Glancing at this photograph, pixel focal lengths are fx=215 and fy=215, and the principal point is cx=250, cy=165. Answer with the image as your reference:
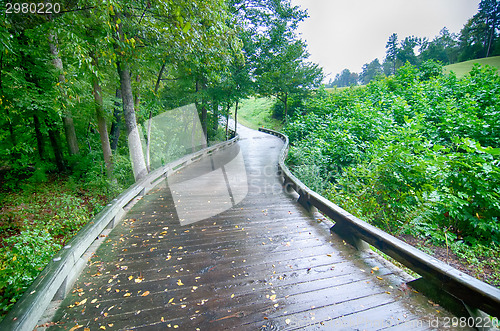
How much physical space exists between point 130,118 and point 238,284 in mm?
7122

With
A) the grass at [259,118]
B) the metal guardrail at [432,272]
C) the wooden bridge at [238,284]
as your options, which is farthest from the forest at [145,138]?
the grass at [259,118]

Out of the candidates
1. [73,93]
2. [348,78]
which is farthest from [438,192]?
[348,78]

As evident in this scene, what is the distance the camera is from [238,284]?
2.81 metres

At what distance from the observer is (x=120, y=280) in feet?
9.39

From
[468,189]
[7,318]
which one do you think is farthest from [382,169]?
[7,318]

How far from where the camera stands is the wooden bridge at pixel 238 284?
2260 millimetres

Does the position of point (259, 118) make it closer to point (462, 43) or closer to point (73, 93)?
point (73, 93)

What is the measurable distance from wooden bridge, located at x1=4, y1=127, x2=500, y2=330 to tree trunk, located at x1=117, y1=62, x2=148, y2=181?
4.04 metres

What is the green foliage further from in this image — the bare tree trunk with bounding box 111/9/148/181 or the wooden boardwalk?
the bare tree trunk with bounding box 111/9/148/181

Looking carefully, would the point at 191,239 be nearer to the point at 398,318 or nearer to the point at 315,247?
the point at 315,247

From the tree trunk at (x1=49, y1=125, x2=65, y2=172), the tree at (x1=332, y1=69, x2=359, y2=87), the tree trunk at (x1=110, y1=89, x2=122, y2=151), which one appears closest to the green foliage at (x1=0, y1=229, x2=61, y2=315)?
the tree trunk at (x1=49, y1=125, x2=65, y2=172)

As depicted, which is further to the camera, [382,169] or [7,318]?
[382,169]

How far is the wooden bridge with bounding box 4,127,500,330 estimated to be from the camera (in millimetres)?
2260

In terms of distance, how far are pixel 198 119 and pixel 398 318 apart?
16.4 metres
